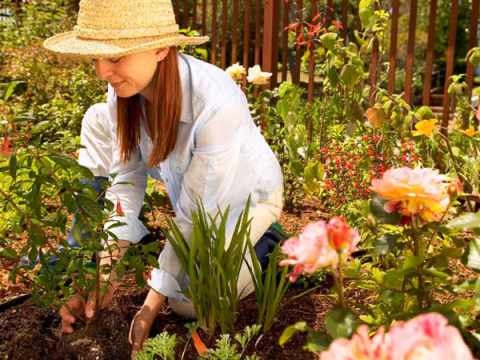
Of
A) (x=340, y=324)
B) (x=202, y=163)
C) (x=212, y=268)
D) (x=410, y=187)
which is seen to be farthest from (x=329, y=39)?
(x=340, y=324)

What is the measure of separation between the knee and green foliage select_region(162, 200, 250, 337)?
3.22 feet

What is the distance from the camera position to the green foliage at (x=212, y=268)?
6.17 ft

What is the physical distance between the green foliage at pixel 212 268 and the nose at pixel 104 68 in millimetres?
511

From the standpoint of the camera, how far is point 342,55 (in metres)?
3.13

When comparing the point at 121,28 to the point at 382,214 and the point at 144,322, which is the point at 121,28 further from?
the point at 382,214

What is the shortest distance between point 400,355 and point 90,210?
115cm

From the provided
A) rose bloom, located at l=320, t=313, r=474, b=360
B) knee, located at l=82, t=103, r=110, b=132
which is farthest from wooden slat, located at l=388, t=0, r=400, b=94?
rose bloom, located at l=320, t=313, r=474, b=360

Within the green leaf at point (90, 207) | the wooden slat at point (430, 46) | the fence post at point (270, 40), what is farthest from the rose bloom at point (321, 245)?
the fence post at point (270, 40)

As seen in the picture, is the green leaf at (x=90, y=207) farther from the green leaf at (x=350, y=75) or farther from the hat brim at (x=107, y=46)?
the green leaf at (x=350, y=75)

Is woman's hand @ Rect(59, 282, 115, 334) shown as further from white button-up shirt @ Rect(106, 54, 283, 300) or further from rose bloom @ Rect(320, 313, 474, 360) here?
rose bloom @ Rect(320, 313, 474, 360)

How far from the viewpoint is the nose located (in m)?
1.91

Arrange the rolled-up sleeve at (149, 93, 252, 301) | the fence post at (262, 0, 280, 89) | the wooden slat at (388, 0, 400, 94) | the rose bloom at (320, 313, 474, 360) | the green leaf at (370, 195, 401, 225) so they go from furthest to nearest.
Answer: the fence post at (262, 0, 280, 89), the wooden slat at (388, 0, 400, 94), the rolled-up sleeve at (149, 93, 252, 301), the green leaf at (370, 195, 401, 225), the rose bloom at (320, 313, 474, 360)

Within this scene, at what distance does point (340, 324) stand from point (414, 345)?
1.20 ft

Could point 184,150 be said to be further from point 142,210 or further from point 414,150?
point 414,150
